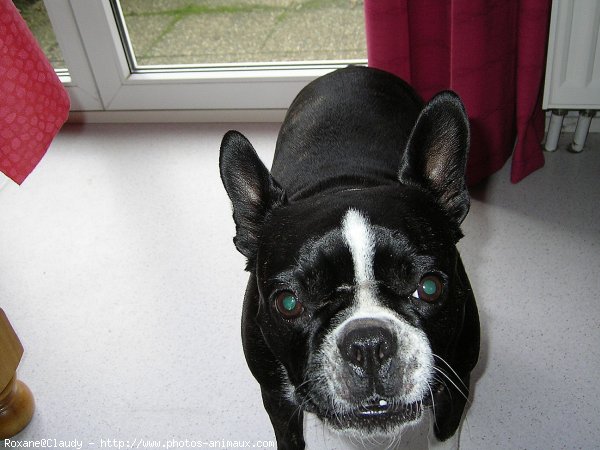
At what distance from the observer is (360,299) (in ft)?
4.06

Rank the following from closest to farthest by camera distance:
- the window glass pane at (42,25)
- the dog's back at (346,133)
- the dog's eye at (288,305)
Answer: the dog's eye at (288,305), the dog's back at (346,133), the window glass pane at (42,25)

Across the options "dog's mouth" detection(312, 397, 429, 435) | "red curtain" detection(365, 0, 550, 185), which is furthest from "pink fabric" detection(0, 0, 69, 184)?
"red curtain" detection(365, 0, 550, 185)

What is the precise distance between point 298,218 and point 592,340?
1042mm

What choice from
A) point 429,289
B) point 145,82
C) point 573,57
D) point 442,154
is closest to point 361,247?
point 429,289

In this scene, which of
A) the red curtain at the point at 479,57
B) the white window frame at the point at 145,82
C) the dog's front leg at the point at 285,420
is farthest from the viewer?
the white window frame at the point at 145,82

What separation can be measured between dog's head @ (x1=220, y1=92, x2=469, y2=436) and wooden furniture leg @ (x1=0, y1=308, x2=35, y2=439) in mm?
734

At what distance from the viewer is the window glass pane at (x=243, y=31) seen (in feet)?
9.75

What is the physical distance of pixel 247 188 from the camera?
1432 mm

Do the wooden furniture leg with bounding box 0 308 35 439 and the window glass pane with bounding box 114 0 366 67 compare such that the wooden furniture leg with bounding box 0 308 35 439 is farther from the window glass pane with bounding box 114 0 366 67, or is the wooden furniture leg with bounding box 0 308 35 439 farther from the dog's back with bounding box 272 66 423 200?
the window glass pane with bounding box 114 0 366 67

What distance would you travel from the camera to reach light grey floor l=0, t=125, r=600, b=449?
5.96ft

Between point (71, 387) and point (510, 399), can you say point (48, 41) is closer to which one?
point (71, 387)

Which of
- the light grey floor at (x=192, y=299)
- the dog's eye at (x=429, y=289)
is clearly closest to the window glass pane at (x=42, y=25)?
the light grey floor at (x=192, y=299)

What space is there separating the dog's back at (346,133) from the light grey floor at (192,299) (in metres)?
0.55

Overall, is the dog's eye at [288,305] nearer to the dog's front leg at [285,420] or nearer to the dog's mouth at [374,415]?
the dog's mouth at [374,415]
